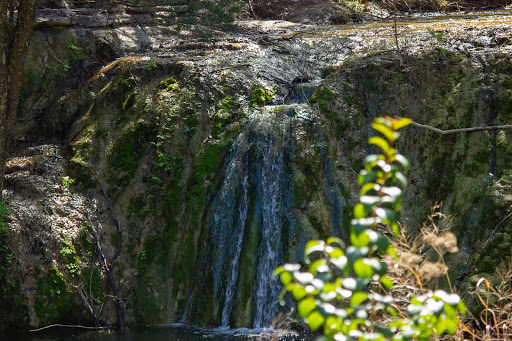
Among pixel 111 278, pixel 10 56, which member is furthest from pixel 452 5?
pixel 10 56

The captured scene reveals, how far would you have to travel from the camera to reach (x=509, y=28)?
7.69m

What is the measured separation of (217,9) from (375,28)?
3.58m

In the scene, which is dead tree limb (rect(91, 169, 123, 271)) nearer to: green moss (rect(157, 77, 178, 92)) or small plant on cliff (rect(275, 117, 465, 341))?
green moss (rect(157, 77, 178, 92))

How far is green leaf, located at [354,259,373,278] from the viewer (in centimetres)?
181

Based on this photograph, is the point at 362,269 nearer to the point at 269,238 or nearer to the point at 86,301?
the point at 269,238

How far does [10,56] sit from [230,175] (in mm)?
3130

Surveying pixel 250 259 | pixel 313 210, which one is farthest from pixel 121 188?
pixel 313 210

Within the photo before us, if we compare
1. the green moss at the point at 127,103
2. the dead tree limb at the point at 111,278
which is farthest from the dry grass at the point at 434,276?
the green moss at the point at 127,103

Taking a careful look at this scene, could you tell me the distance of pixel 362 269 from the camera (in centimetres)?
182

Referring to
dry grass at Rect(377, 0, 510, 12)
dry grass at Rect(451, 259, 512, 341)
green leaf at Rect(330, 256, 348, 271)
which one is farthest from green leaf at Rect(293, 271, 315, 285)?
dry grass at Rect(377, 0, 510, 12)

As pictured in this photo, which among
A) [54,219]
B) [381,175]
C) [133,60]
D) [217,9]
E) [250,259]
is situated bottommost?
[250,259]

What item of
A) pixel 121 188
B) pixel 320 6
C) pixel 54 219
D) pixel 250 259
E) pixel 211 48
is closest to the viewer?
pixel 250 259

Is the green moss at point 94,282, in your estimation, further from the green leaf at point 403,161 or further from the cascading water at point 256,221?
the green leaf at point 403,161

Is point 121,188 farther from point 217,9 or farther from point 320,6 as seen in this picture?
point 320,6
